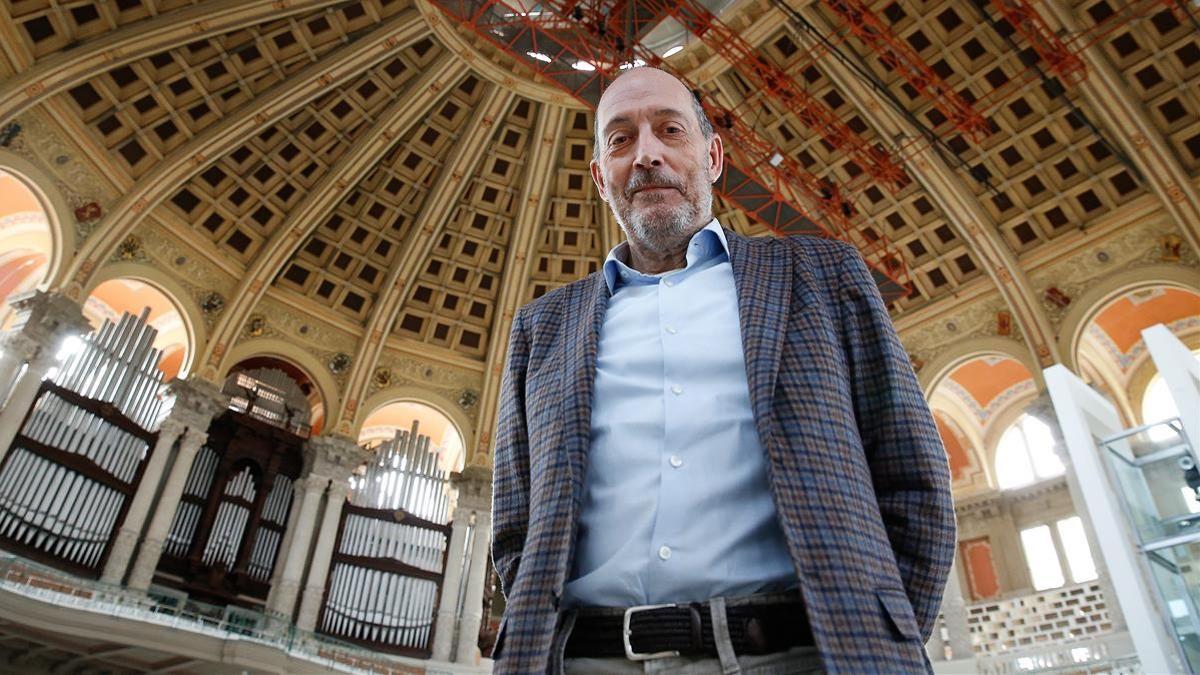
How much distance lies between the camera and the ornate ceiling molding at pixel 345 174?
2245cm

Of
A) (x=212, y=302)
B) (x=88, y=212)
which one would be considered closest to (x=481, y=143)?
(x=212, y=302)

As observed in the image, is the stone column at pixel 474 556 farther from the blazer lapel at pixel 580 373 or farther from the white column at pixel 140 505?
the blazer lapel at pixel 580 373

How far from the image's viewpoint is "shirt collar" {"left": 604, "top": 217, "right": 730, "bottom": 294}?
8.42ft

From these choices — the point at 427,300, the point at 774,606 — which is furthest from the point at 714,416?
the point at 427,300

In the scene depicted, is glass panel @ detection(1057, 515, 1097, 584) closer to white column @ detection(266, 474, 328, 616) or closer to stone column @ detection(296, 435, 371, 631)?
stone column @ detection(296, 435, 371, 631)

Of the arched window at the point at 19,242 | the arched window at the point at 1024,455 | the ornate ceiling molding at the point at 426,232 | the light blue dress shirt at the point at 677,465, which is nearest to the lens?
the light blue dress shirt at the point at 677,465

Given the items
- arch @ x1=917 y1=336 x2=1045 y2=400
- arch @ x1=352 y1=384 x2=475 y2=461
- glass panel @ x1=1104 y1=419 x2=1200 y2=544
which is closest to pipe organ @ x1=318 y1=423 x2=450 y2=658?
arch @ x1=352 y1=384 x2=475 y2=461

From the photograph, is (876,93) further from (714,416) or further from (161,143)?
(714,416)

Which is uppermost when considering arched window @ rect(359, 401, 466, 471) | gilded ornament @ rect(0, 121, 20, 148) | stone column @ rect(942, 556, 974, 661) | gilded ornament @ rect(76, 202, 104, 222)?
gilded ornament @ rect(0, 121, 20, 148)

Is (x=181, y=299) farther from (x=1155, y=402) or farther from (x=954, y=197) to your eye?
(x=1155, y=402)

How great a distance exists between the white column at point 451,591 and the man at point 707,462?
20.2 metres

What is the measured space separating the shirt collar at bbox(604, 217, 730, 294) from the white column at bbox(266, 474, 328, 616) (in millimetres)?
19570

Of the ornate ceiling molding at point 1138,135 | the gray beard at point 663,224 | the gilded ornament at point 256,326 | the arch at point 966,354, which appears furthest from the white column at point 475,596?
the gray beard at point 663,224

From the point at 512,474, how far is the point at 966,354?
21476 millimetres
